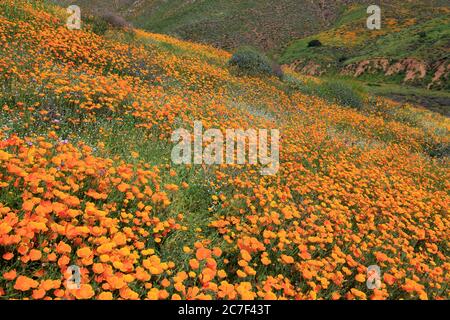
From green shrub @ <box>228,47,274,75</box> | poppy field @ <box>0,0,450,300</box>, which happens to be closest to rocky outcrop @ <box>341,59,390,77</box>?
green shrub @ <box>228,47,274,75</box>

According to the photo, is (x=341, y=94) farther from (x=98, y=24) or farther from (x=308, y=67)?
(x=308, y=67)

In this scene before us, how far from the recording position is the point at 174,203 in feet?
13.9

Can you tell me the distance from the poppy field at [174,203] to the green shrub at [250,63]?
4985mm

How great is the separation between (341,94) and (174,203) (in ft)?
51.9

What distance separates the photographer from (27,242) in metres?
2.56

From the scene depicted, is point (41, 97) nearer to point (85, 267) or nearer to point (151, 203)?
point (151, 203)

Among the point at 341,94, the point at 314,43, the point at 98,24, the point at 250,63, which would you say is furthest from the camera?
the point at 314,43

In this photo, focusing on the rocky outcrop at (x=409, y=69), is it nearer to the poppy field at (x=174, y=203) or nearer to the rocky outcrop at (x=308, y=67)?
the rocky outcrop at (x=308, y=67)

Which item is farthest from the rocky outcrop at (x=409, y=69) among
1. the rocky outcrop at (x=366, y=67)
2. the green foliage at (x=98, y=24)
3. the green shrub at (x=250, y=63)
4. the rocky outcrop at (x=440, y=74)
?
the green foliage at (x=98, y=24)

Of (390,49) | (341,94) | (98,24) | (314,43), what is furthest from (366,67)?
(98,24)

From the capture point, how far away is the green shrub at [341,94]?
17475 millimetres

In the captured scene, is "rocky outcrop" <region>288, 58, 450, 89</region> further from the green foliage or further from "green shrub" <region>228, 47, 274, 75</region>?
the green foliage

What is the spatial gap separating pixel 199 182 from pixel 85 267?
8.49 feet

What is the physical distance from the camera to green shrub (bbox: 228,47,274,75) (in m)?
16.4
